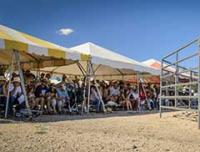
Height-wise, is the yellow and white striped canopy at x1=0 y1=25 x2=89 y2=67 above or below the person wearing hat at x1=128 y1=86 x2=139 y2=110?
above

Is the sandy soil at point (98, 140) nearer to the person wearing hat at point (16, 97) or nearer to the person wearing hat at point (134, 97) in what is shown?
the person wearing hat at point (16, 97)

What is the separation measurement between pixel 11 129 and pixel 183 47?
4.89 metres

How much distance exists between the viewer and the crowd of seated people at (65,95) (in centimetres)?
1313

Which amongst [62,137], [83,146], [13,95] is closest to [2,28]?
[13,95]

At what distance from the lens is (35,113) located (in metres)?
13.8

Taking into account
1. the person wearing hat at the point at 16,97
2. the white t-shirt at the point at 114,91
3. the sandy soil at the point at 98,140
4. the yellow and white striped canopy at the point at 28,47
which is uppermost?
the yellow and white striped canopy at the point at 28,47

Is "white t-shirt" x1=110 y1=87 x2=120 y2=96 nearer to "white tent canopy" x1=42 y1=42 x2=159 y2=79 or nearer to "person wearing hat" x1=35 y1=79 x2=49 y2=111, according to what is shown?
"white tent canopy" x1=42 y1=42 x2=159 y2=79

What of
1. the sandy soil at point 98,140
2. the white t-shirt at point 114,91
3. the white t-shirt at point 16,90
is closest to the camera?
the sandy soil at point 98,140

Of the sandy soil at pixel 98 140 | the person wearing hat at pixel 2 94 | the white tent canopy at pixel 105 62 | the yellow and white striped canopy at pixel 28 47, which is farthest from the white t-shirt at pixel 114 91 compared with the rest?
the sandy soil at pixel 98 140

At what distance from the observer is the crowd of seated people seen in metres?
13.1

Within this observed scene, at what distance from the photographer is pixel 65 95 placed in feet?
51.7

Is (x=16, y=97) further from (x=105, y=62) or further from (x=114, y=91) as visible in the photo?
(x=114, y=91)

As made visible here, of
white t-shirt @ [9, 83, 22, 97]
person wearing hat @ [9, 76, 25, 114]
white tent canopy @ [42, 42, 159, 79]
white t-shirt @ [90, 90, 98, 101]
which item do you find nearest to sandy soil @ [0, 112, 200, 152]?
person wearing hat @ [9, 76, 25, 114]

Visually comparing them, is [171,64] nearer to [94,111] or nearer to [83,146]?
[94,111]
